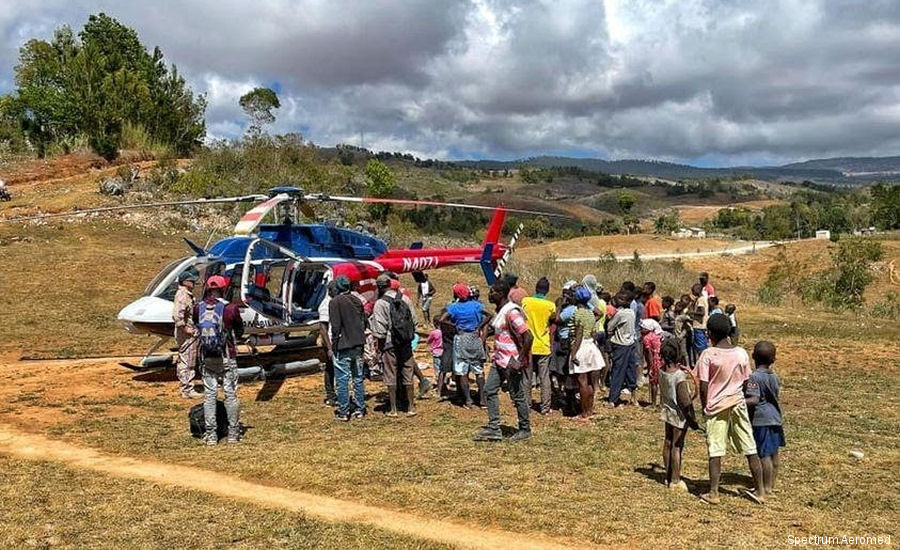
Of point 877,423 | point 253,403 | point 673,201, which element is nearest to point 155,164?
point 253,403

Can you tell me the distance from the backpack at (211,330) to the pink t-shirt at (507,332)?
332 centimetres

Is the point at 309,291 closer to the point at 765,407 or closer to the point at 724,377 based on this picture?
the point at 724,377

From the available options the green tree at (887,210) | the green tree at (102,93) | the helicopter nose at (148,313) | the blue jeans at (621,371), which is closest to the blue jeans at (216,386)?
the helicopter nose at (148,313)

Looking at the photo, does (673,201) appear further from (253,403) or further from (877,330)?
(253,403)

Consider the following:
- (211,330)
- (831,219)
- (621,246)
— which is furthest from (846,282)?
(831,219)

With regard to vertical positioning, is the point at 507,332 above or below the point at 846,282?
above

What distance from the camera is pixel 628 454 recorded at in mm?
7969

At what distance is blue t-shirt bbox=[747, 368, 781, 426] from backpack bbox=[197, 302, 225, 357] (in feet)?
19.3

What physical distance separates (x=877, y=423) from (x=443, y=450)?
6.64 metres

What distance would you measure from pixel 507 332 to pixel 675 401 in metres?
2.15

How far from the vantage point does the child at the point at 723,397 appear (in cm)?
616

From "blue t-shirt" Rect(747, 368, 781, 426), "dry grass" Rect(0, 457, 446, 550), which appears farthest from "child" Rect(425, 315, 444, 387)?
"blue t-shirt" Rect(747, 368, 781, 426)

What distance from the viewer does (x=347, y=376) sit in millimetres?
9367

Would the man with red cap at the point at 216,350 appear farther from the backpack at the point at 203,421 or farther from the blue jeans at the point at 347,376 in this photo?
the blue jeans at the point at 347,376
